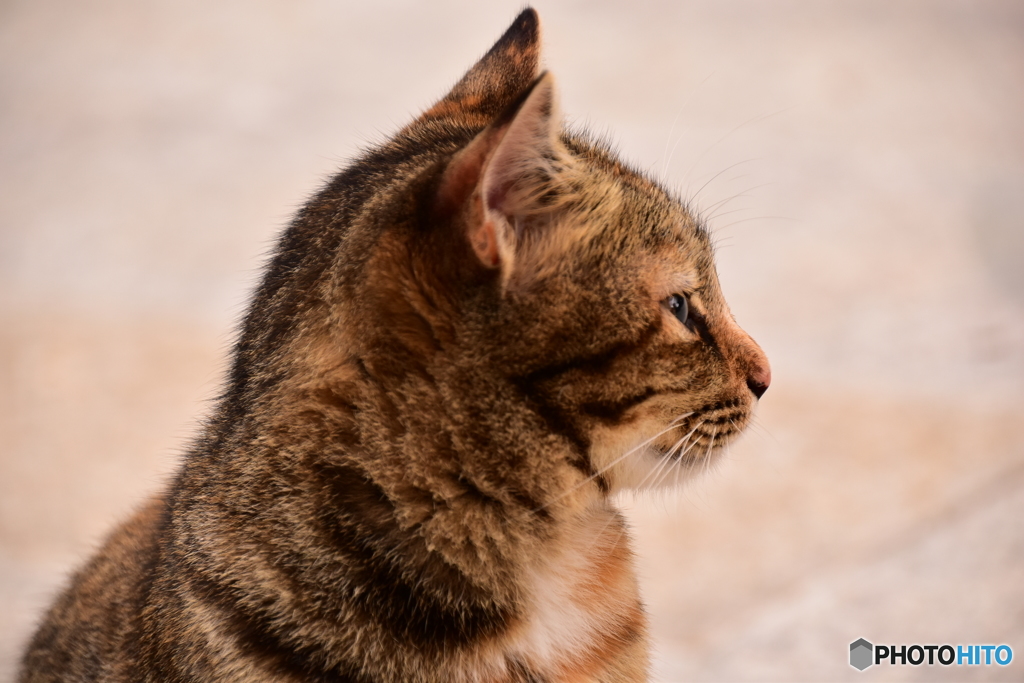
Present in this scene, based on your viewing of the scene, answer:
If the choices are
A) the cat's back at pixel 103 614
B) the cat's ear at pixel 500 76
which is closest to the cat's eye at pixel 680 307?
the cat's ear at pixel 500 76

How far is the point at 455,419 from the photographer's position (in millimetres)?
1268

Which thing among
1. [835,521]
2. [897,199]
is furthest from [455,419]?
[897,199]

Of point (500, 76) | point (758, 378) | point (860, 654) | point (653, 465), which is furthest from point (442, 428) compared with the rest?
point (860, 654)

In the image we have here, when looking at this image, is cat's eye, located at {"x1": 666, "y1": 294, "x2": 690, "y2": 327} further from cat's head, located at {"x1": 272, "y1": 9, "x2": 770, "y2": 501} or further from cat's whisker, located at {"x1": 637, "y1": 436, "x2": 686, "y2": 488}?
cat's whisker, located at {"x1": 637, "y1": 436, "x2": 686, "y2": 488}

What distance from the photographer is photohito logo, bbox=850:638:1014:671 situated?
6.98 ft

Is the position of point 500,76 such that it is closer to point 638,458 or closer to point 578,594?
point 638,458

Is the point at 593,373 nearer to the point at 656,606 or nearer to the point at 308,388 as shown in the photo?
the point at 308,388

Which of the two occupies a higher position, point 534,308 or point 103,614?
point 534,308

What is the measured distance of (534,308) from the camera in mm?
1280

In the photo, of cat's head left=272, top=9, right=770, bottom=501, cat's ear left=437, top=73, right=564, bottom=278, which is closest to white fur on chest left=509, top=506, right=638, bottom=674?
cat's head left=272, top=9, right=770, bottom=501

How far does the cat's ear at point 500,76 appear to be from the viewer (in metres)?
1.59

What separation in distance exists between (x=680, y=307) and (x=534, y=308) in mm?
241

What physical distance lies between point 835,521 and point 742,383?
1.63 metres

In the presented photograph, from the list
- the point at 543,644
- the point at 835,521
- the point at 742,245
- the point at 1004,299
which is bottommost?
the point at 543,644
